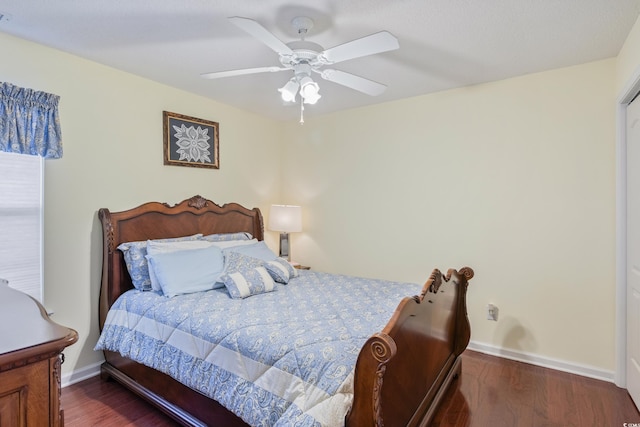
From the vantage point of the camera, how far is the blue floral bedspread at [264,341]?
1464 mm

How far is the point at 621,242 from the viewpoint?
8.29 ft

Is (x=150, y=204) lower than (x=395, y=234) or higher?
higher

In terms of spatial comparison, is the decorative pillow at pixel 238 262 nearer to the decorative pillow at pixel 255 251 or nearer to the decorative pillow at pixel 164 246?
the decorative pillow at pixel 255 251

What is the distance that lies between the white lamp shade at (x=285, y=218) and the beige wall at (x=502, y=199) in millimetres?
440

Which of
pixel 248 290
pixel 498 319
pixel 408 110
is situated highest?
pixel 408 110

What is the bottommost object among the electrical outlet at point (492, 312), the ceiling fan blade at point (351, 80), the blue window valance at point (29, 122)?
the electrical outlet at point (492, 312)

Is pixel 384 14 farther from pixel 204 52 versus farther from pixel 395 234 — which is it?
pixel 395 234

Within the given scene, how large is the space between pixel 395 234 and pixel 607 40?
87.6 inches

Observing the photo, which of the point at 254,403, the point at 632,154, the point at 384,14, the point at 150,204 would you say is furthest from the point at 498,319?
the point at 150,204

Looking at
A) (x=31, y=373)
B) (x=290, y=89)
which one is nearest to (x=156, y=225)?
(x=290, y=89)

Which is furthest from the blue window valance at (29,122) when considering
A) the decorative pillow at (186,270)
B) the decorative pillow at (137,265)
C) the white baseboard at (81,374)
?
the white baseboard at (81,374)

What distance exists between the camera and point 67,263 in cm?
261

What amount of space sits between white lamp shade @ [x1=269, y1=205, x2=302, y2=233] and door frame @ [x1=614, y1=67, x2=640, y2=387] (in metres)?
Answer: 2.90

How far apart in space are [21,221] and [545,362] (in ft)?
13.6
